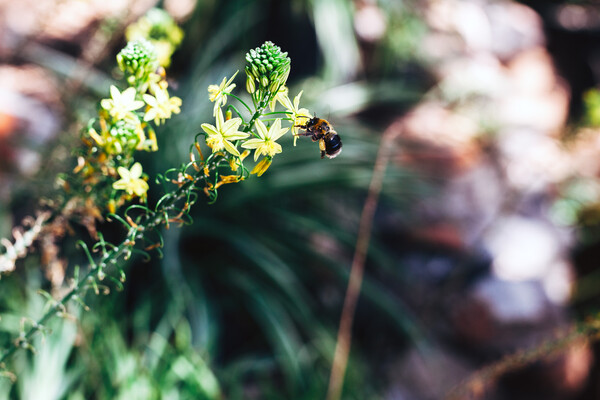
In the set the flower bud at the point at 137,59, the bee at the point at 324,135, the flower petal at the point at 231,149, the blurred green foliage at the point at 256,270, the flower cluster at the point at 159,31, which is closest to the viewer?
the flower petal at the point at 231,149

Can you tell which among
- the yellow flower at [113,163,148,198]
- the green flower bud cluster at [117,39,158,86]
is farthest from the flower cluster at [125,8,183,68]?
the yellow flower at [113,163,148,198]

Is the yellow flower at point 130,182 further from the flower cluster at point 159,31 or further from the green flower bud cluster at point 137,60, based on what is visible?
the flower cluster at point 159,31

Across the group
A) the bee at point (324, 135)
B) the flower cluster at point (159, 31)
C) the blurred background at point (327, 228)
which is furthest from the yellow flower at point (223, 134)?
the blurred background at point (327, 228)

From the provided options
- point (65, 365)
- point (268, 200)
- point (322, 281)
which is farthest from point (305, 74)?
point (65, 365)

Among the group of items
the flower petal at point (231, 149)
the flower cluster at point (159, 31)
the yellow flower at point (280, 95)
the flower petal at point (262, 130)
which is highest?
the flower cluster at point (159, 31)

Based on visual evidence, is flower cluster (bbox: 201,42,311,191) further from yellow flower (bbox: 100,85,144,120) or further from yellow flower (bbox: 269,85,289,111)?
yellow flower (bbox: 100,85,144,120)

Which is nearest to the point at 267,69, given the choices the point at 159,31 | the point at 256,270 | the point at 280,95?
the point at 280,95

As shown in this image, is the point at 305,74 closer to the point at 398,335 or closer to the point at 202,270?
the point at 202,270
